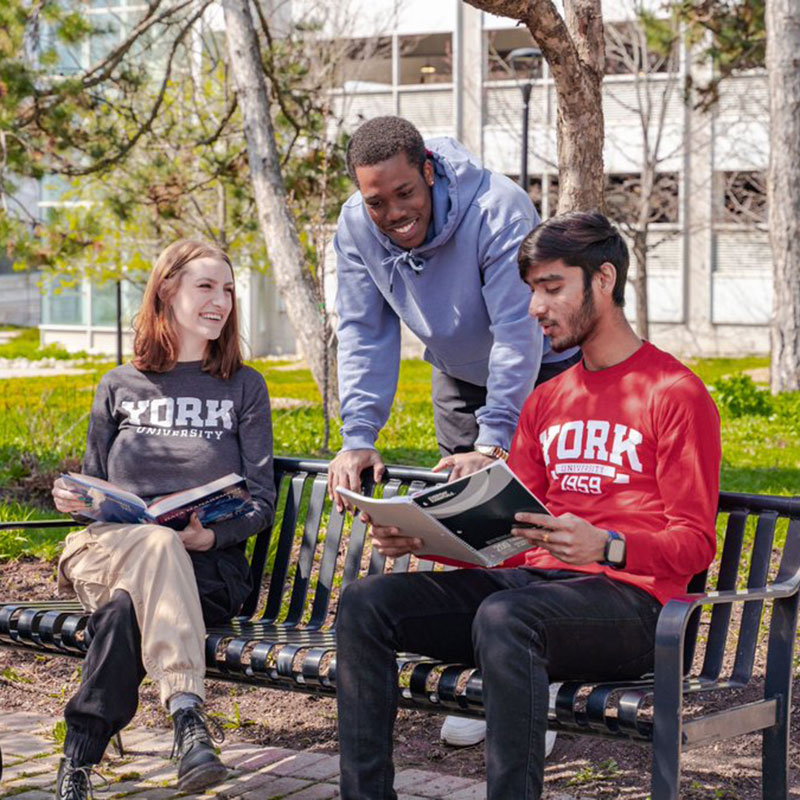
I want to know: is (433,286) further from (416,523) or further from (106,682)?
(106,682)

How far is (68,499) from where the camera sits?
4.18 m

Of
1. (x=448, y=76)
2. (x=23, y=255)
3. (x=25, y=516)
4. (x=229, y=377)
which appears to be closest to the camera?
(x=229, y=377)

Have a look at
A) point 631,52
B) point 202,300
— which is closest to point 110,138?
point 202,300

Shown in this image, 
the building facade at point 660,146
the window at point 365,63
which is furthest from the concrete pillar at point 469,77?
the window at point 365,63

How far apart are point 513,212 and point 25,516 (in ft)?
13.2

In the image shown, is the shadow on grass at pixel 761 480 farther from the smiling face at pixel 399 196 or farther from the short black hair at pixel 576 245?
the short black hair at pixel 576 245

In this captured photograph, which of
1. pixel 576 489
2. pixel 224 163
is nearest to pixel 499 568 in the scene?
pixel 576 489

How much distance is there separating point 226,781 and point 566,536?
151cm

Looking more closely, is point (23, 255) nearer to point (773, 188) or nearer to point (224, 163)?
point (224, 163)

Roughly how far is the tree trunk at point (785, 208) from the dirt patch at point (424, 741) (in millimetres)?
10917

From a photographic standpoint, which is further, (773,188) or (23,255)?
(773,188)

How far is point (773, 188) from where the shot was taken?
50.9 ft

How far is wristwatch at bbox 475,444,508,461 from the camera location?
4.07 meters

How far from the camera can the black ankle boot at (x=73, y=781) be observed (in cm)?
379
